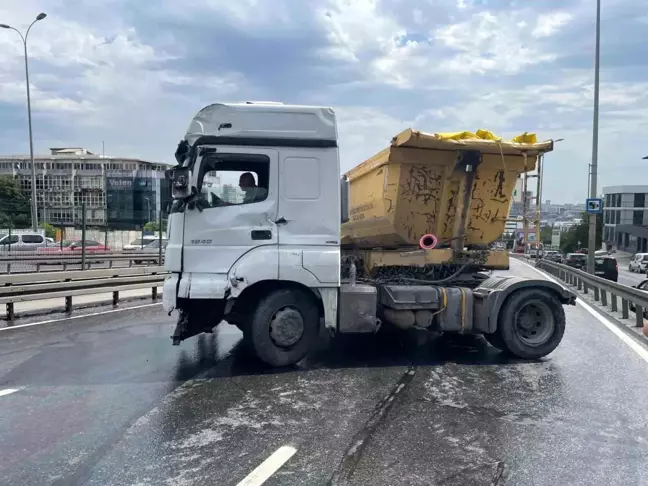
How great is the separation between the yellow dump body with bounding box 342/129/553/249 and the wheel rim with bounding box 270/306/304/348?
226cm

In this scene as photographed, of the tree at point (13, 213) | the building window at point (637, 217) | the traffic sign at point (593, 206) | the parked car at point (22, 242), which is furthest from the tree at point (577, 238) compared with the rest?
the tree at point (13, 213)

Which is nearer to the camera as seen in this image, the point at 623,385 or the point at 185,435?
the point at 185,435

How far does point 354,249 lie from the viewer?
33.0ft

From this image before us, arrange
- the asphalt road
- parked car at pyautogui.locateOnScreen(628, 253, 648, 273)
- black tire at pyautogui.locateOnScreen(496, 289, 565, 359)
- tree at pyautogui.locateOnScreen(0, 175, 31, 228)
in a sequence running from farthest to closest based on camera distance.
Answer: parked car at pyautogui.locateOnScreen(628, 253, 648, 273)
tree at pyautogui.locateOnScreen(0, 175, 31, 228)
black tire at pyautogui.locateOnScreen(496, 289, 565, 359)
the asphalt road

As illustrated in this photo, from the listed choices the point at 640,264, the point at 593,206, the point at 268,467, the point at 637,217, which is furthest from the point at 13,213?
the point at 637,217

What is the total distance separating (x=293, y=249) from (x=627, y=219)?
4524 inches

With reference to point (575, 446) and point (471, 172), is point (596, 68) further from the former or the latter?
point (575, 446)

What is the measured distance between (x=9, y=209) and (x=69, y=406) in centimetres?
1718

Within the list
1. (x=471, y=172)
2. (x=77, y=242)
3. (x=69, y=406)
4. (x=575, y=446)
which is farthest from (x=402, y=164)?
(x=77, y=242)

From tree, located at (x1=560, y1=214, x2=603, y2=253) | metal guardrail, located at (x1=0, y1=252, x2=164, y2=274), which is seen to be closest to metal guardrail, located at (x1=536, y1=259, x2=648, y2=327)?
metal guardrail, located at (x1=0, y1=252, x2=164, y2=274)

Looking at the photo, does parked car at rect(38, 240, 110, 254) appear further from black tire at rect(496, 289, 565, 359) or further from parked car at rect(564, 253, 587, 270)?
parked car at rect(564, 253, 587, 270)

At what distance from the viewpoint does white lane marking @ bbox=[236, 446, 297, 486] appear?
3.98 meters

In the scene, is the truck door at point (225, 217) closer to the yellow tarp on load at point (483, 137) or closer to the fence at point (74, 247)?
the yellow tarp on load at point (483, 137)

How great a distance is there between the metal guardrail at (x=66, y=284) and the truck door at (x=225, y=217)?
349 cm
